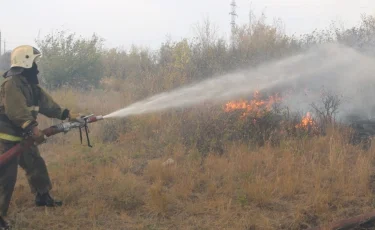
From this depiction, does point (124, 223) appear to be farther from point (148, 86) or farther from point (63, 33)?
point (63, 33)

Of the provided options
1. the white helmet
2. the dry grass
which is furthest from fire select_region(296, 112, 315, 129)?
the white helmet

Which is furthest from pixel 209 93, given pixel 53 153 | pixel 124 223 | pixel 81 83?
pixel 81 83

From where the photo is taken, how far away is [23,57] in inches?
170

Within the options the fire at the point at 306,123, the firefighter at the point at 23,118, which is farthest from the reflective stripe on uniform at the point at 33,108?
the fire at the point at 306,123

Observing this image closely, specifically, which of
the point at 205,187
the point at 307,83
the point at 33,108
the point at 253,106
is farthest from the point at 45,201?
the point at 307,83

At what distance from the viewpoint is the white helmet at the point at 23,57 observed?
4277 mm

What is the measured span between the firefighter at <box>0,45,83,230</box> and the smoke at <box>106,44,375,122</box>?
3.52m

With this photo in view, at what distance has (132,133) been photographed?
785 centimetres

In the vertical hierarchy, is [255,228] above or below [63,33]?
below

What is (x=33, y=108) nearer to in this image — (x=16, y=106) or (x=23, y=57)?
(x=16, y=106)

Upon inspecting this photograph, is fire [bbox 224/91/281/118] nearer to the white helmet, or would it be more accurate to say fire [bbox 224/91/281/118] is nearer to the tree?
the white helmet

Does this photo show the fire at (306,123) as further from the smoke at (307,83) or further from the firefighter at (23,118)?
the firefighter at (23,118)

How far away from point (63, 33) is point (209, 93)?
8.93 m

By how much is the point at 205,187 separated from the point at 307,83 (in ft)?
16.4
